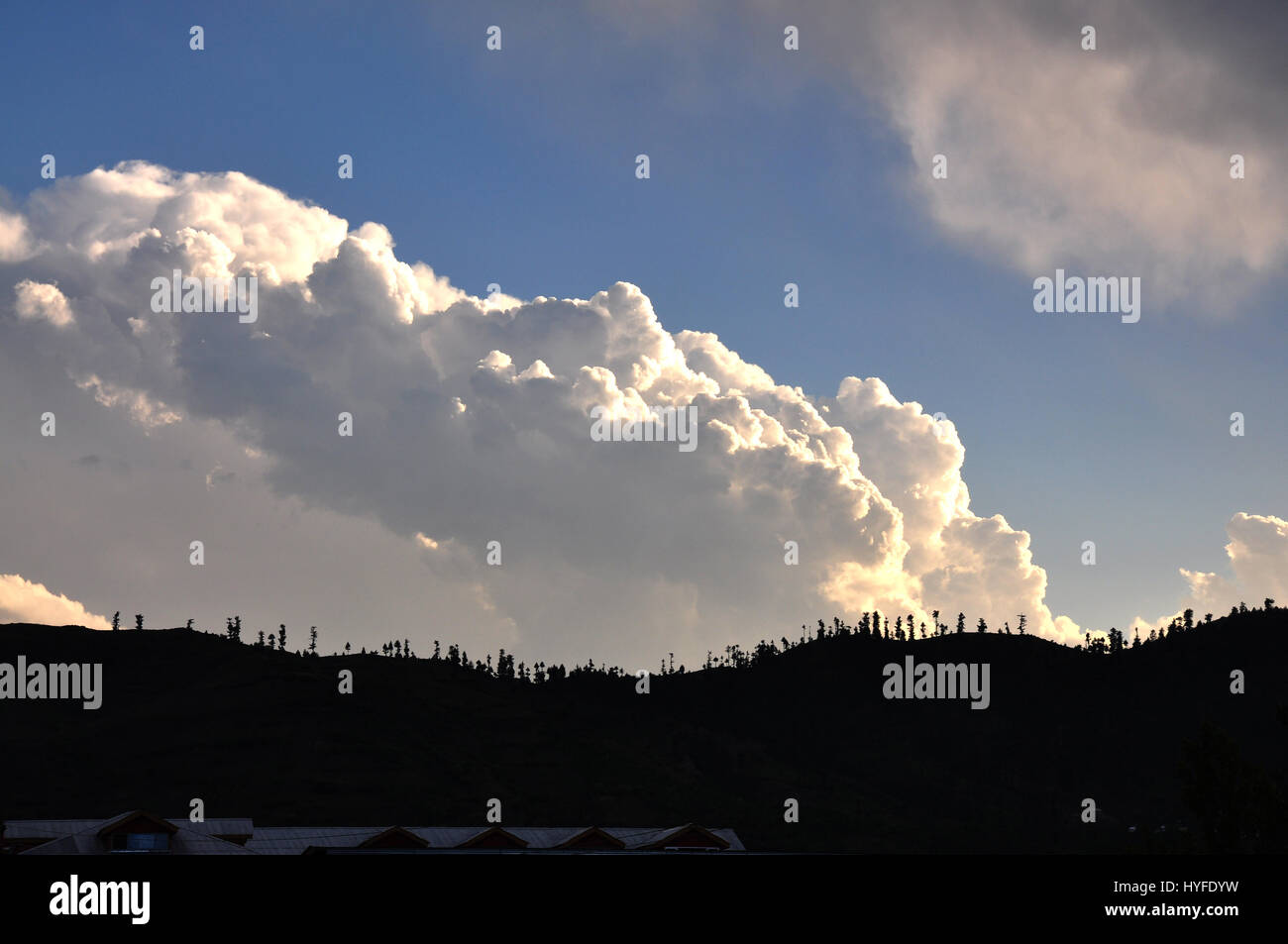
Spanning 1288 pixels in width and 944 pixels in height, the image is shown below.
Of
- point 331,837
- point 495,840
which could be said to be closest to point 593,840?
point 495,840

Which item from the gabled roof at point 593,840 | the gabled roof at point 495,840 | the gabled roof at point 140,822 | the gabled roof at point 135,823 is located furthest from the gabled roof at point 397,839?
the gabled roof at point 135,823

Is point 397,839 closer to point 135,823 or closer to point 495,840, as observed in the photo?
point 495,840

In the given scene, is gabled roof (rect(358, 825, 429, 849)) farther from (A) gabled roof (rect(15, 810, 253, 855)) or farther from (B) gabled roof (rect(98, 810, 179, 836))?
(B) gabled roof (rect(98, 810, 179, 836))

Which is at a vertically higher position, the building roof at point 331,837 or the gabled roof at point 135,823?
the gabled roof at point 135,823

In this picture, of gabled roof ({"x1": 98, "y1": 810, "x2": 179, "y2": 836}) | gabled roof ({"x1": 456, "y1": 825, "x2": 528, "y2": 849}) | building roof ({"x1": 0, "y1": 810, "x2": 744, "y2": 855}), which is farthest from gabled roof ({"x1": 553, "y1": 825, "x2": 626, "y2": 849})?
gabled roof ({"x1": 98, "y1": 810, "x2": 179, "y2": 836})

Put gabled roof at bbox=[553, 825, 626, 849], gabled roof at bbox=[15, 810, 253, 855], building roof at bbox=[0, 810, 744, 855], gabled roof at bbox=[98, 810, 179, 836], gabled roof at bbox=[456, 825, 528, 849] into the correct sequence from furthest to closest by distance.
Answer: gabled roof at bbox=[456, 825, 528, 849] < gabled roof at bbox=[553, 825, 626, 849] < gabled roof at bbox=[98, 810, 179, 836] < building roof at bbox=[0, 810, 744, 855] < gabled roof at bbox=[15, 810, 253, 855]

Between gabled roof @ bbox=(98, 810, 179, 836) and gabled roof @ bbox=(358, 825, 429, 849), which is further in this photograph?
gabled roof @ bbox=(358, 825, 429, 849)

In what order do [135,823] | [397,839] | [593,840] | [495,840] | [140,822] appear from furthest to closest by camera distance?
[593,840] < [495,840] < [397,839] < [140,822] < [135,823]

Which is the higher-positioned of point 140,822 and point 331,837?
point 140,822

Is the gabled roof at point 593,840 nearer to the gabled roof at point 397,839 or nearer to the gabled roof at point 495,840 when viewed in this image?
the gabled roof at point 495,840

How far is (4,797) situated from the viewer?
7584 inches
